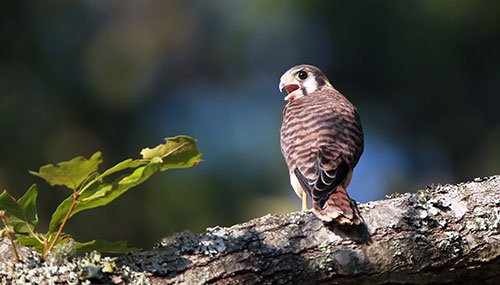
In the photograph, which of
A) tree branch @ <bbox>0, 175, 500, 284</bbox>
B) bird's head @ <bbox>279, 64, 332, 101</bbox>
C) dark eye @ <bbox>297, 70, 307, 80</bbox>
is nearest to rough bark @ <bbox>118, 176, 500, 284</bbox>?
tree branch @ <bbox>0, 175, 500, 284</bbox>

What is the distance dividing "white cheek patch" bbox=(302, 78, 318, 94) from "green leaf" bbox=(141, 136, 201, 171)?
9.43ft

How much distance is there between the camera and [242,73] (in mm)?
11375

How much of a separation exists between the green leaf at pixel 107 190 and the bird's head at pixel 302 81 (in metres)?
2.90

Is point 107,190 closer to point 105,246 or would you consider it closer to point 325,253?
point 105,246

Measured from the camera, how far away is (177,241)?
2.23m

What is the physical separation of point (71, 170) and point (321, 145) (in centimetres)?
190

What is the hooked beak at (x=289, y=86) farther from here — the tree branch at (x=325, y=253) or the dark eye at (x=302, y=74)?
the tree branch at (x=325, y=253)

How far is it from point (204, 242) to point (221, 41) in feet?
30.2

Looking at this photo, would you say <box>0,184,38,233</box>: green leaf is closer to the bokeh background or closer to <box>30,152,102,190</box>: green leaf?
<box>30,152,102,190</box>: green leaf

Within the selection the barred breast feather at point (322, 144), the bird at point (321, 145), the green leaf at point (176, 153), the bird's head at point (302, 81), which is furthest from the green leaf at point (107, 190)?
the bird's head at point (302, 81)

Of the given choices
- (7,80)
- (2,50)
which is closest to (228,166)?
(7,80)

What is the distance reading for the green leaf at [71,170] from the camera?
184 cm

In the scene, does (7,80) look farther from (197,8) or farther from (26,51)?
(197,8)

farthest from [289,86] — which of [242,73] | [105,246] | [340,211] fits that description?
[242,73]
